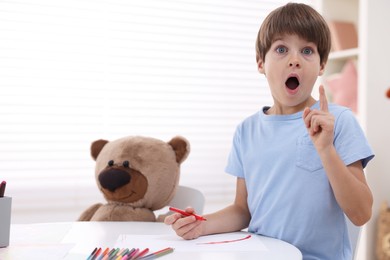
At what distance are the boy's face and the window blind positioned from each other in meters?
1.14

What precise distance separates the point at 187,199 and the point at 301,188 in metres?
0.61

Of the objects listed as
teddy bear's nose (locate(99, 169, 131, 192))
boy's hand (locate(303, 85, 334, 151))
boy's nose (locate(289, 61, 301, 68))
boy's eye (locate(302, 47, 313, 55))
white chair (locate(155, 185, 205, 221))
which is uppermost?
boy's eye (locate(302, 47, 313, 55))

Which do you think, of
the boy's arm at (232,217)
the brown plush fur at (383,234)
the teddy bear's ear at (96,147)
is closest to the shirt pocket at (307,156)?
the boy's arm at (232,217)

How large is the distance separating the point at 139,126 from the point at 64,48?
0.47 metres

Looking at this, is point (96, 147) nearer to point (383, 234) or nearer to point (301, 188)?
point (301, 188)

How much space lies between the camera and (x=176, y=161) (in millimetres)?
1589

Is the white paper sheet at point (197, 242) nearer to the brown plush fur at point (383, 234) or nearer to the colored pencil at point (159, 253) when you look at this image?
the colored pencil at point (159, 253)

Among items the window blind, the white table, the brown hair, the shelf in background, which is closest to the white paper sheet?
the white table

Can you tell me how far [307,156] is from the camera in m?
1.08

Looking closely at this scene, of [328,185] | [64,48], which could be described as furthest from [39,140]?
[328,185]

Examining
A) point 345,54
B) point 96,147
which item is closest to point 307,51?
point 96,147

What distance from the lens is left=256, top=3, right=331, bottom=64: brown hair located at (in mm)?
1097

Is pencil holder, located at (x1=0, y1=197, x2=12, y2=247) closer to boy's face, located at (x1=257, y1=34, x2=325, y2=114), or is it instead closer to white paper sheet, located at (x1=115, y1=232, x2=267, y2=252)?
white paper sheet, located at (x1=115, y1=232, x2=267, y2=252)

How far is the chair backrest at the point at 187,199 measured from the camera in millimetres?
1579
